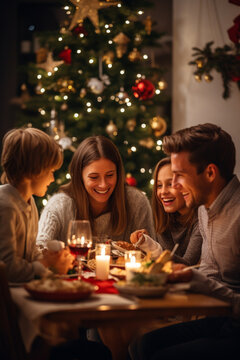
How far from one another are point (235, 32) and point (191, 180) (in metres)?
2.62

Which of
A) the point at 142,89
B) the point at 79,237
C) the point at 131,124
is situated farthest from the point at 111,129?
the point at 79,237

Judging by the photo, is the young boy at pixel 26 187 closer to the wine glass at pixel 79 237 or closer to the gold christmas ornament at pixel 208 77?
the wine glass at pixel 79 237

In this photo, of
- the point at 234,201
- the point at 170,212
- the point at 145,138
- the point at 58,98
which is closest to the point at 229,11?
the point at 145,138

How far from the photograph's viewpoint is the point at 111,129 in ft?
15.8

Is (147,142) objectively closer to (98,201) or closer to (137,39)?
(137,39)

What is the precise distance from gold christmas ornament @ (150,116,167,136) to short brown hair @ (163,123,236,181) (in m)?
2.96

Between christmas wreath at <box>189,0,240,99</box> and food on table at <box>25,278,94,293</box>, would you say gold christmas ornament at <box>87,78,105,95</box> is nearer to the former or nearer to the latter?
christmas wreath at <box>189,0,240,99</box>

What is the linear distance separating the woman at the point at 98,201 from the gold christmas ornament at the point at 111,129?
1.72 meters

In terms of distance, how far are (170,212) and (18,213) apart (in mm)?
1235

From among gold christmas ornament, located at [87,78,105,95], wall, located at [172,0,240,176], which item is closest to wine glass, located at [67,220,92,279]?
wall, located at [172,0,240,176]

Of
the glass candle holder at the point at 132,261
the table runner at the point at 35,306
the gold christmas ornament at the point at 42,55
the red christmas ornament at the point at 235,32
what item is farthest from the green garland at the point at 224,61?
the table runner at the point at 35,306

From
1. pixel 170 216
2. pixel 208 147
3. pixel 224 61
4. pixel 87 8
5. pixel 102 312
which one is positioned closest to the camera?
pixel 102 312

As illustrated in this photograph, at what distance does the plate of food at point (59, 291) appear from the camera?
5.11ft

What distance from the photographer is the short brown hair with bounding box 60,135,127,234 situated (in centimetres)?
299
